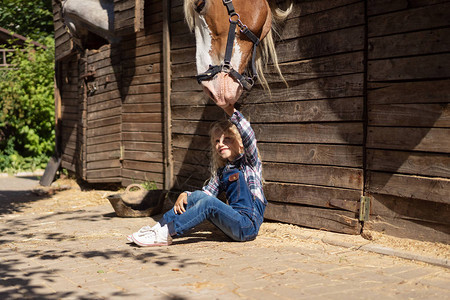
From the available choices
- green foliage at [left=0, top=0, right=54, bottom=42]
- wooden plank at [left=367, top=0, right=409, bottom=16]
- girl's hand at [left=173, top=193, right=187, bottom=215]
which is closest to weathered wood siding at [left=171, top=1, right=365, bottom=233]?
wooden plank at [left=367, top=0, right=409, bottom=16]

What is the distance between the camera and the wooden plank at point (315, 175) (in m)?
4.71

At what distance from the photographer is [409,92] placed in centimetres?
420

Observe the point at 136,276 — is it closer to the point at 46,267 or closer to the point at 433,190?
the point at 46,267

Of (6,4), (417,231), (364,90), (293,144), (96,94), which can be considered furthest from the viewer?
(6,4)

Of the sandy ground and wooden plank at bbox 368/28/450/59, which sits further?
the sandy ground

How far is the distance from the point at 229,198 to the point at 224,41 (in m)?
1.50

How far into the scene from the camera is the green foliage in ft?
79.8

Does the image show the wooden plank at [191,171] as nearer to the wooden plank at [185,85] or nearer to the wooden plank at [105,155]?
the wooden plank at [185,85]

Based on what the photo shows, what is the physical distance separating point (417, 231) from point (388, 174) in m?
0.54

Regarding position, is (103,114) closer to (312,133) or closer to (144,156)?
(144,156)

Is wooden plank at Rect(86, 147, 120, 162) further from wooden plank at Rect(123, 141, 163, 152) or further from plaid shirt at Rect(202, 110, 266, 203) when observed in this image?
plaid shirt at Rect(202, 110, 266, 203)

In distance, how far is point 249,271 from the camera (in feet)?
11.9

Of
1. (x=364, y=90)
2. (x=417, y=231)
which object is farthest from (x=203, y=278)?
(x=364, y=90)

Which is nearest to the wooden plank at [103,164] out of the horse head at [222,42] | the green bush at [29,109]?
the horse head at [222,42]
